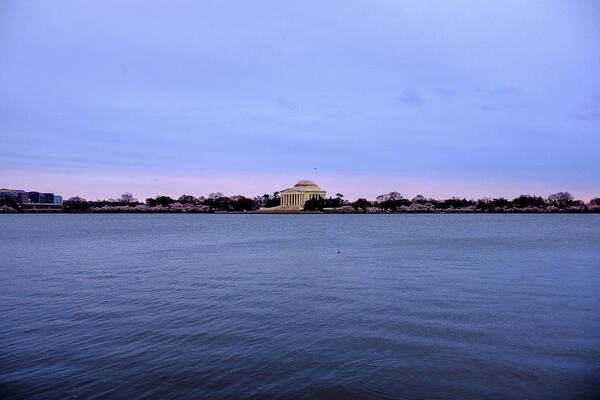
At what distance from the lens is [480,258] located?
32.9m

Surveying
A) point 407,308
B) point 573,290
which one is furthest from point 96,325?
point 573,290

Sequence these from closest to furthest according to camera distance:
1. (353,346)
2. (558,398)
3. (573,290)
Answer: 1. (558,398)
2. (353,346)
3. (573,290)

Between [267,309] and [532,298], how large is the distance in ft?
36.7

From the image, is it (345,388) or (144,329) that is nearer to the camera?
(345,388)

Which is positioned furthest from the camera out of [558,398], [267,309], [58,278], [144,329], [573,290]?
[58,278]

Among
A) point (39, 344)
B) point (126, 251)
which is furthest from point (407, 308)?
point (126, 251)

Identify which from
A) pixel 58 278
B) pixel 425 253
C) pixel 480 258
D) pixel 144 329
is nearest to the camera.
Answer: pixel 144 329

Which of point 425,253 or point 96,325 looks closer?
point 96,325

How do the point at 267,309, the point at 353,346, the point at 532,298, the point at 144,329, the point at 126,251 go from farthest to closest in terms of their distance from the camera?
the point at 126,251, the point at 532,298, the point at 267,309, the point at 144,329, the point at 353,346

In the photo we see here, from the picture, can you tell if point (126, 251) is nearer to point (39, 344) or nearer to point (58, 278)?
point (58, 278)

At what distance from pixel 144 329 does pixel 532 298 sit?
50.4 ft

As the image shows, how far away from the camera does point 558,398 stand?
A: 8508 millimetres

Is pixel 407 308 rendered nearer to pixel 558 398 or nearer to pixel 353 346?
pixel 353 346

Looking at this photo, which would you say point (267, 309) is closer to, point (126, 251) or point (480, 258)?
point (480, 258)
